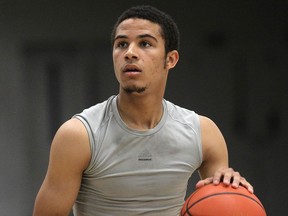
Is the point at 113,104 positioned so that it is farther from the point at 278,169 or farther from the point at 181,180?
the point at 278,169

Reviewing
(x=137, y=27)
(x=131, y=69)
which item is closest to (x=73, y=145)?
(x=131, y=69)

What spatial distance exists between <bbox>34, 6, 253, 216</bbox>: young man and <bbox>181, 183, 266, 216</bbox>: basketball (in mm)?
48

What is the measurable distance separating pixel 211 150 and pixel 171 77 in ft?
6.50

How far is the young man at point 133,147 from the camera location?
1633 millimetres

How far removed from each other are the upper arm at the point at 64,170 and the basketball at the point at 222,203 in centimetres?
40

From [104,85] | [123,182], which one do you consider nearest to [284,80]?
[104,85]

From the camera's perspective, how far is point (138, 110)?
69.2 inches

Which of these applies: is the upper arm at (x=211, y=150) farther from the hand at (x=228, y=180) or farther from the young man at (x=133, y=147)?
the hand at (x=228, y=180)

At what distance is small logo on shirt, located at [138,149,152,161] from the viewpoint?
1707mm

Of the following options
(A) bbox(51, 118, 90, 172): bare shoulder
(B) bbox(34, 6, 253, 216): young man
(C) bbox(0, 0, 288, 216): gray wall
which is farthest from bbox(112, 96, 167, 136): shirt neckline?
(C) bbox(0, 0, 288, 216): gray wall

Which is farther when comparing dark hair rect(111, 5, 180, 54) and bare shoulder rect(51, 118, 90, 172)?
dark hair rect(111, 5, 180, 54)

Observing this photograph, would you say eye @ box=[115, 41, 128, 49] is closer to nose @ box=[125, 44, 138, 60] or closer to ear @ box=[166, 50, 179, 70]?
nose @ box=[125, 44, 138, 60]

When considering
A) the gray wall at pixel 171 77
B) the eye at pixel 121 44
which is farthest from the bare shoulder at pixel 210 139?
the gray wall at pixel 171 77

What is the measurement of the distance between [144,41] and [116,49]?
0.11 metres
